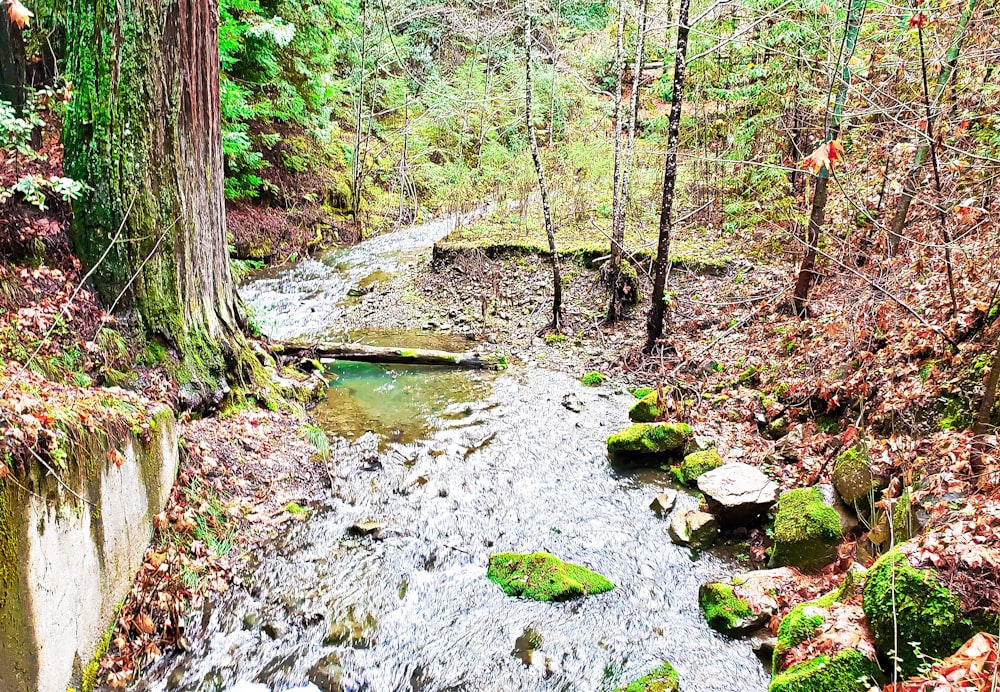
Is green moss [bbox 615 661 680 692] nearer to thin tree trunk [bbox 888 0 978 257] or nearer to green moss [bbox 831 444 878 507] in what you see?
green moss [bbox 831 444 878 507]

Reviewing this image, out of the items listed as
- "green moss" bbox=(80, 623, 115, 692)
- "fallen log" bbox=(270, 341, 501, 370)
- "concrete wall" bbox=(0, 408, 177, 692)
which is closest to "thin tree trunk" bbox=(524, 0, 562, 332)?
"fallen log" bbox=(270, 341, 501, 370)

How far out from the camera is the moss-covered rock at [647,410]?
24.3ft

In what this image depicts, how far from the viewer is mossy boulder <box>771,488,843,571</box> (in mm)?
4266

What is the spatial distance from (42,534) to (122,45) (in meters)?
4.51

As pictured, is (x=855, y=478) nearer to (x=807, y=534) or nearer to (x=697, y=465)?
(x=807, y=534)

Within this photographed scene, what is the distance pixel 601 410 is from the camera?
8156 mm

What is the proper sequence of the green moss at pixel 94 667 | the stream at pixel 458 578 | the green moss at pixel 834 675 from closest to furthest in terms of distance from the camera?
1. the green moss at pixel 834 675
2. the green moss at pixel 94 667
3. the stream at pixel 458 578

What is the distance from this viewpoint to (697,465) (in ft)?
19.5

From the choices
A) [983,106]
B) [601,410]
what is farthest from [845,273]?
[601,410]

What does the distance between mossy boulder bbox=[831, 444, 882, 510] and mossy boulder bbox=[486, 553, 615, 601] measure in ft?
7.31

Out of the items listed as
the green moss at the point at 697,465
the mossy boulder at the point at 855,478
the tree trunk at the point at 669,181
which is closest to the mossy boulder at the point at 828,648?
the mossy boulder at the point at 855,478

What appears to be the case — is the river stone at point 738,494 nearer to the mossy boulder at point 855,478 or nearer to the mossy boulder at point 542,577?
the mossy boulder at point 855,478

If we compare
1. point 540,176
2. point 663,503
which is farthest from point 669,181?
point 663,503

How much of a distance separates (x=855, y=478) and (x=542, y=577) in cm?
288
